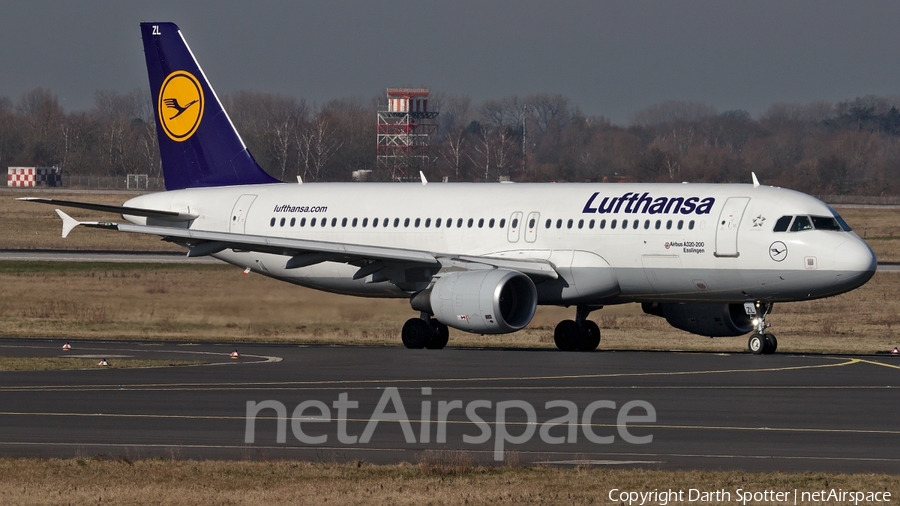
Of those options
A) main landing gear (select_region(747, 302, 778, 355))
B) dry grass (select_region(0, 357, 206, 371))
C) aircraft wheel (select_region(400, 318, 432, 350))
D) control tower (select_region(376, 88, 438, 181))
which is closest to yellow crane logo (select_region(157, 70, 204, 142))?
aircraft wheel (select_region(400, 318, 432, 350))

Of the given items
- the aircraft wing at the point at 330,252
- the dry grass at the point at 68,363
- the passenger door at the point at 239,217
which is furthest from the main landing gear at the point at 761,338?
the passenger door at the point at 239,217

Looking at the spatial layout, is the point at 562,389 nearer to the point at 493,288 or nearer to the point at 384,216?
the point at 493,288

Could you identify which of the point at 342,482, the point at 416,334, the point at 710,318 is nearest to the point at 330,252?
the point at 416,334

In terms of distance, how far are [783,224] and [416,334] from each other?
925cm

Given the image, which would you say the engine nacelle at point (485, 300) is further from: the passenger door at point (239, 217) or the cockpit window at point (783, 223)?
the passenger door at point (239, 217)

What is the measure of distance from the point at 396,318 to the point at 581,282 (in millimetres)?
7329

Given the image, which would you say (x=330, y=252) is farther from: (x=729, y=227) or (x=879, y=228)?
(x=879, y=228)

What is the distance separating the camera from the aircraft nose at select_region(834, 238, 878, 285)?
3209 cm

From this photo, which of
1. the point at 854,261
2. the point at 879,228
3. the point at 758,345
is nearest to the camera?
the point at 854,261

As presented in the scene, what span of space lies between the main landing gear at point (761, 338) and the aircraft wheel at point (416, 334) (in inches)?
310

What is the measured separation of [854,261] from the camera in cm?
3216

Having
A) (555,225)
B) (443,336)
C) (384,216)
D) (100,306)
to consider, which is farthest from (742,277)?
(100,306)

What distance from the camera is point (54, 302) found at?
4750cm

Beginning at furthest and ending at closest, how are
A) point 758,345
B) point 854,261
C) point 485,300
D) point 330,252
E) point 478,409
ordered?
point 330,252, point 758,345, point 485,300, point 854,261, point 478,409
